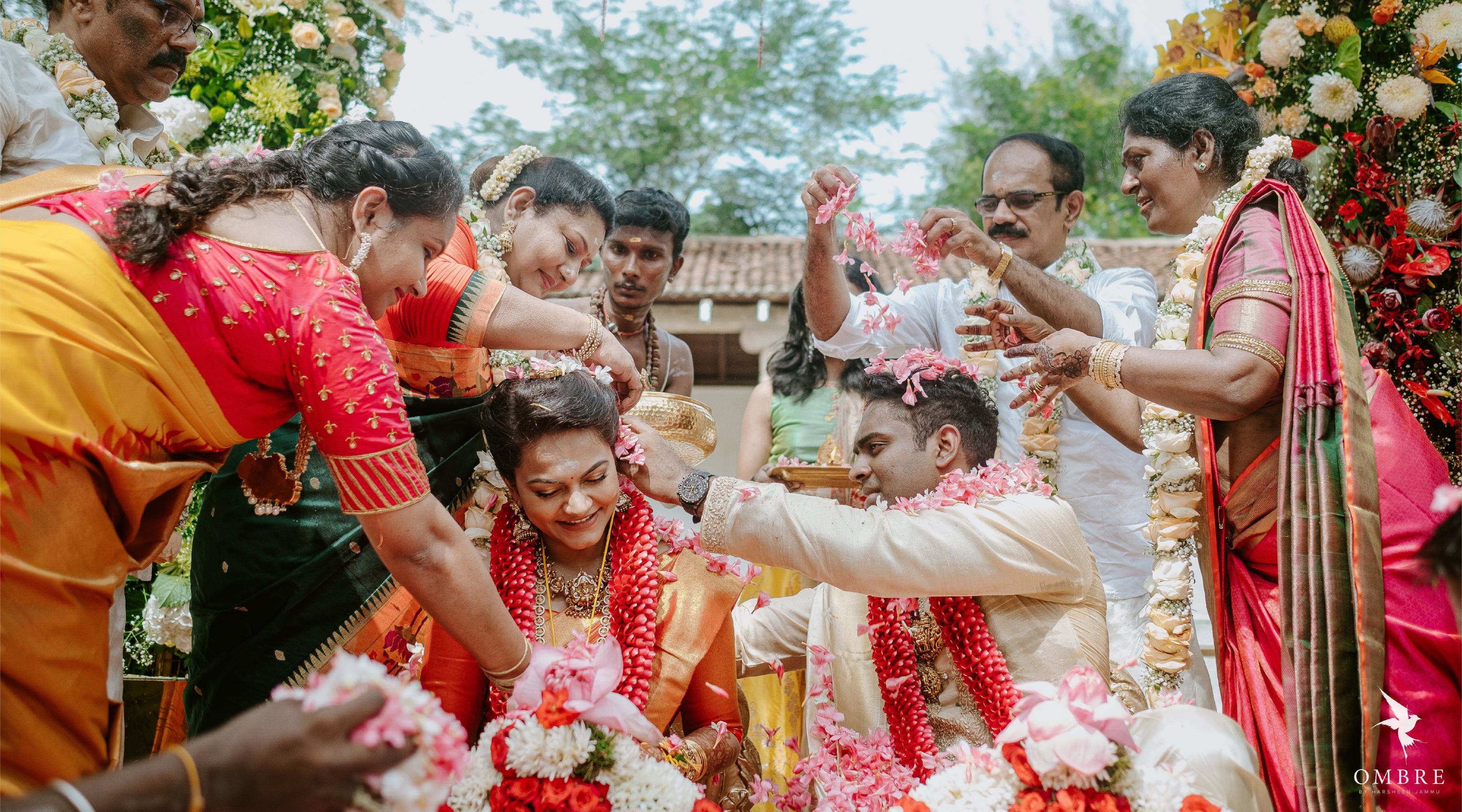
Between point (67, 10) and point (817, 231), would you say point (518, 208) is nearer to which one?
point (817, 231)

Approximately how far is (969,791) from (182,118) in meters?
4.15

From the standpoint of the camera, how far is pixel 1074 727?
7.41 ft

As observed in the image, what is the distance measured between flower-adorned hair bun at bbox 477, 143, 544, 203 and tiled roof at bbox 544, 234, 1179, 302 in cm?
781

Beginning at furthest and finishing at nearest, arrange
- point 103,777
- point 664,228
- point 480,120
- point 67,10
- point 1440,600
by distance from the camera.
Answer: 1. point 480,120
2. point 664,228
3. point 67,10
4. point 1440,600
5. point 103,777

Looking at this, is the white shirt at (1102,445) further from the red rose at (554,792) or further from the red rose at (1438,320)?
the red rose at (554,792)

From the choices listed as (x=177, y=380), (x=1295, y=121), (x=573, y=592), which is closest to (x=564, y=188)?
(x=573, y=592)

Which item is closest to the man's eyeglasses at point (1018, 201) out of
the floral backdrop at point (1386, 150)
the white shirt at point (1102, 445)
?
the white shirt at point (1102, 445)

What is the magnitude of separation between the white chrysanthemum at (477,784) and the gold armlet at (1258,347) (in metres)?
2.31

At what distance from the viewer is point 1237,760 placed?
261 centimetres

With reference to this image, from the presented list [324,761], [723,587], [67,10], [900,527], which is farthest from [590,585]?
[67,10]

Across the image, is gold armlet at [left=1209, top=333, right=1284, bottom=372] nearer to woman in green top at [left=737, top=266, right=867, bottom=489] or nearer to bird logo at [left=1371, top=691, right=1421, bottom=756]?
bird logo at [left=1371, top=691, right=1421, bottom=756]

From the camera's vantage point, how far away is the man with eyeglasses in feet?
11.2

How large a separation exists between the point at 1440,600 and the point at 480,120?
80.2 feet

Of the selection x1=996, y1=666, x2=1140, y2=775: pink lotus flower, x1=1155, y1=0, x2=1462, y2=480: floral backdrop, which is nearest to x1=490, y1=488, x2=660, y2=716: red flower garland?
x1=996, y1=666, x2=1140, y2=775: pink lotus flower
